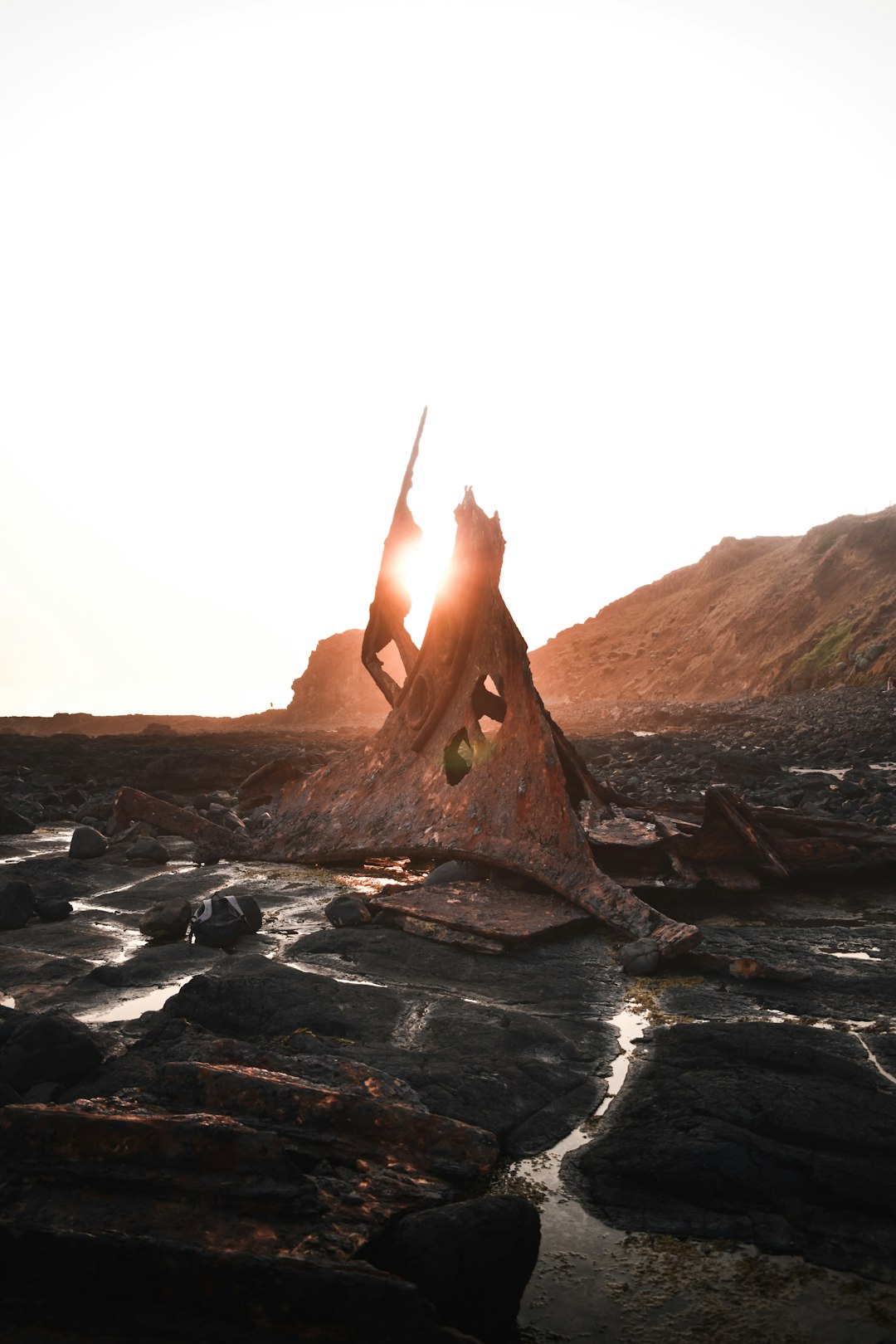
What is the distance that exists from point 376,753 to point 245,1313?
6.09m

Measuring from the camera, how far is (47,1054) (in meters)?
2.92

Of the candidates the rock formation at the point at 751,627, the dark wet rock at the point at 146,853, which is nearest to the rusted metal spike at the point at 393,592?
the dark wet rock at the point at 146,853

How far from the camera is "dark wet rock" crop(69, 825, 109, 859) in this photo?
296 inches

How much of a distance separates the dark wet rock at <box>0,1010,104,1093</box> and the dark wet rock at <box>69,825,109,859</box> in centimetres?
474

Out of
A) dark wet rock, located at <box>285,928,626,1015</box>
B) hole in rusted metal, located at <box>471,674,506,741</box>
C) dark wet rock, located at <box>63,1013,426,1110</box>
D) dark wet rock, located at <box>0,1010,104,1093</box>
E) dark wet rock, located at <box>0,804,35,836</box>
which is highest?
hole in rusted metal, located at <box>471,674,506,741</box>

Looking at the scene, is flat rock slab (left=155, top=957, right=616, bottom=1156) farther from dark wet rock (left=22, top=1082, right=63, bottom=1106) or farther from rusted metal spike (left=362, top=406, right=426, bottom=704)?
rusted metal spike (left=362, top=406, right=426, bottom=704)

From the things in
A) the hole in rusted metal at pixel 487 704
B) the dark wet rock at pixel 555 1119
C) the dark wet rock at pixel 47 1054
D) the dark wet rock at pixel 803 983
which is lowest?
the dark wet rock at pixel 555 1119

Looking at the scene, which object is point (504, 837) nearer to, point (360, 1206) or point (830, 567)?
point (360, 1206)

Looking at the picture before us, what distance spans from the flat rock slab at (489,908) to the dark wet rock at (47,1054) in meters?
2.35

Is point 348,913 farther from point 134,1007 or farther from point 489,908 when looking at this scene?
point 134,1007

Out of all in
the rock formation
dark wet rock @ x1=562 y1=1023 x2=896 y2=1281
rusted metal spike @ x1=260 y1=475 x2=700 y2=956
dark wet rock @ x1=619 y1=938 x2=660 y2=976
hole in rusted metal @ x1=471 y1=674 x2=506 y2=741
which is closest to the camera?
dark wet rock @ x1=562 y1=1023 x2=896 y2=1281

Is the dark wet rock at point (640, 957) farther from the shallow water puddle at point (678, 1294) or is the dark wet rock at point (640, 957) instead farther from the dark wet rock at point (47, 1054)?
the dark wet rock at point (47, 1054)

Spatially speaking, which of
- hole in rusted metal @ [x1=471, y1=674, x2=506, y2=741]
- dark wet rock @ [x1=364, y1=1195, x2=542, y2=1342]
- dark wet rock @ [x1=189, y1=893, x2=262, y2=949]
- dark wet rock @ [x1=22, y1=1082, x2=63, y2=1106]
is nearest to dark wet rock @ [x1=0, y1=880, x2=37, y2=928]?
dark wet rock @ [x1=189, y1=893, x2=262, y2=949]

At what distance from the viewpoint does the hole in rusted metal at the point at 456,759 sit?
7078 millimetres
